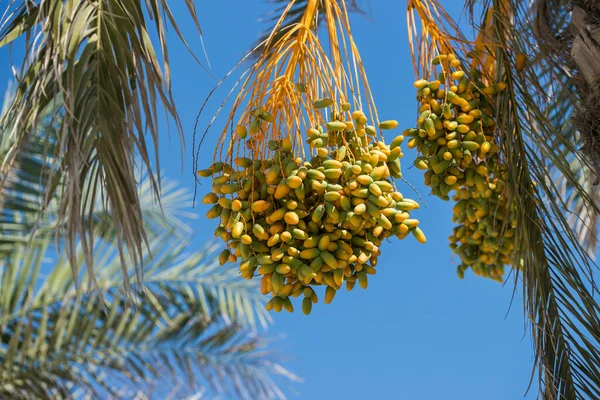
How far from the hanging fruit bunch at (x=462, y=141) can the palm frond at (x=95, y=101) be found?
2.53ft

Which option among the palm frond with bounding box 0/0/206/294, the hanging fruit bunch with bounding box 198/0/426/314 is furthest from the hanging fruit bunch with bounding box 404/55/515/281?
the palm frond with bounding box 0/0/206/294

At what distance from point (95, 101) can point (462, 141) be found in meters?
1.01

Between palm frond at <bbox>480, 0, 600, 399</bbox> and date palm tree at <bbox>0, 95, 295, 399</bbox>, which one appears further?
date palm tree at <bbox>0, 95, 295, 399</bbox>

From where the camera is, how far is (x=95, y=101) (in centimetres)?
150

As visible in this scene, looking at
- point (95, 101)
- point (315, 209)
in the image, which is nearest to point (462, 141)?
point (315, 209)

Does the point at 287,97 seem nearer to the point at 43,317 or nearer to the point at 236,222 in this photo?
the point at 236,222

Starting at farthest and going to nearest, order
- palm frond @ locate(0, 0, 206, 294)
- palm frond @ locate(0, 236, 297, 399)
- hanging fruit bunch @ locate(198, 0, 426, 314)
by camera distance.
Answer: palm frond @ locate(0, 236, 297, 399), hanging fruit bunch @ locate(198, 0, 426, 314), palm frond @ locate(0, 0, 206, 294)

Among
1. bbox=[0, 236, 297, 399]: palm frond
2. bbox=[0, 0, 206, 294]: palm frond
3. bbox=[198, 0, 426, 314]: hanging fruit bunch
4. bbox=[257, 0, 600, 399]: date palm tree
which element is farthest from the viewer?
bbox=[0, 236, 297, 399]: palm frond

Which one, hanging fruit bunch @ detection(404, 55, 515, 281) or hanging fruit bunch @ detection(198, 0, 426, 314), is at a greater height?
hanging fruit bunch @ detection(404, 55, 515, 281)

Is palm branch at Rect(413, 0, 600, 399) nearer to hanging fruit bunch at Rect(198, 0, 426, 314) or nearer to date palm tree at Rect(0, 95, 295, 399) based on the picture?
hanging fruit bunch at Rect(198, 0, 426, 314)

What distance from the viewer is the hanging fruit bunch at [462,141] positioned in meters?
2.04

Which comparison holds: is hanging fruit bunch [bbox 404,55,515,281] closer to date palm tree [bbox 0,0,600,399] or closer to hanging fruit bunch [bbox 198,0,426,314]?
date palm tree [bbox 0,0,600,399]

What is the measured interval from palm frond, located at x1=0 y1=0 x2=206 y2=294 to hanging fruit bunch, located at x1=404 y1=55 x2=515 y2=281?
77cm

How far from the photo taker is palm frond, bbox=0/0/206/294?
1.44 metres
